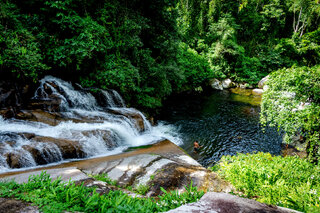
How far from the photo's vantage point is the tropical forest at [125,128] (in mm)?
3000

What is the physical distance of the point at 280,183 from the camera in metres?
3.80

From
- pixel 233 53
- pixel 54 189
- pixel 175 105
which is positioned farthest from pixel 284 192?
pixel 233 53

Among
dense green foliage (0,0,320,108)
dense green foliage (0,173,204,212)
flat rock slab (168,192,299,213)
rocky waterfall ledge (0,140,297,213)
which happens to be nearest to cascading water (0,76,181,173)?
rocky waterfall ledge (0,140,297,213)

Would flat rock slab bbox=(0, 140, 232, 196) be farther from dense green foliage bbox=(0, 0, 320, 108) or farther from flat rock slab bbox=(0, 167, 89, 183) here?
dense green foliage bbox=(0, 0, 320, 108)

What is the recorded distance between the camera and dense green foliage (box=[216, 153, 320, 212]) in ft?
10.6

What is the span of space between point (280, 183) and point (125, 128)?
6.79 meters

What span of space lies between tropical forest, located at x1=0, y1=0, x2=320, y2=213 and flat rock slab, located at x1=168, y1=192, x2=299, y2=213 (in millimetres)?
21

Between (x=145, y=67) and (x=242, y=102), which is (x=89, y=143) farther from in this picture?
(x=242, y=102)

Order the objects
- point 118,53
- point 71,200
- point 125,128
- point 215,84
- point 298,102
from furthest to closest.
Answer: point 215,84 < point 118,53 < point 125,128 < point 298,102 < point 71,200

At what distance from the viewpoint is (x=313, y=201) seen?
315cm

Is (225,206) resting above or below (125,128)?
above

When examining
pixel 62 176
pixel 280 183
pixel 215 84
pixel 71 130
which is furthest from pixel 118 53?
pixel 215 84

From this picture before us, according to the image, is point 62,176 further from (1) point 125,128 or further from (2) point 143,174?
(1) point 125,128

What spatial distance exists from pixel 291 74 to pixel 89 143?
8.40 meters
